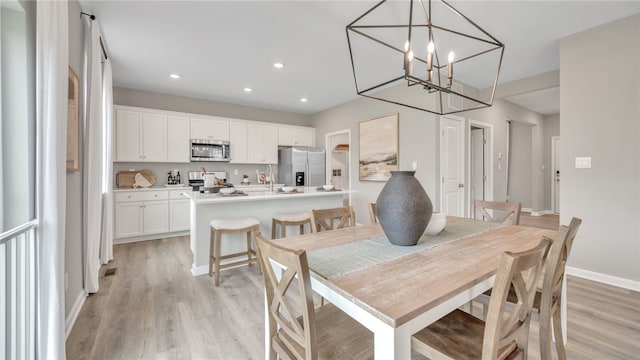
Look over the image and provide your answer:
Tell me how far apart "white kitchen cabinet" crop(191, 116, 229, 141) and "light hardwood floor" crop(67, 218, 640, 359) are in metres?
2.83

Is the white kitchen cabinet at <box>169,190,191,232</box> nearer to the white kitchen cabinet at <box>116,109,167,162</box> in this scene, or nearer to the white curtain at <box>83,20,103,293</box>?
the white kitchen cabinet at <box>116,109,167,162</box>

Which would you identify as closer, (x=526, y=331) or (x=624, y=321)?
(x=526, y=331)

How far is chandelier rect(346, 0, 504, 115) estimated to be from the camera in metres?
2.15

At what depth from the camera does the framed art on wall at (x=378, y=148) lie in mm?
4535

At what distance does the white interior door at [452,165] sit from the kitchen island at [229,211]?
1.95m

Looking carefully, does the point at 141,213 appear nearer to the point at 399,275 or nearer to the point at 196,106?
the point at 196,106

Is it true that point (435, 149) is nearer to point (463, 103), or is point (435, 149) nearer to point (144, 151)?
point (463, 103)

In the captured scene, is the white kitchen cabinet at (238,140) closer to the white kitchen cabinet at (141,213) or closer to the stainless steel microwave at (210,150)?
the stainless steel microwave at (210,150)

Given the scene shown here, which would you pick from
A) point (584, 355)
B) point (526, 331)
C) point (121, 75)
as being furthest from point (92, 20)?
point (584, 355)

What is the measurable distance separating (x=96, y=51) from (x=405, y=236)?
3.27 metres

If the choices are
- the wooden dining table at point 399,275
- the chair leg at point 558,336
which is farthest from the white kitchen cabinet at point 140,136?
the chair leg at point 558,336

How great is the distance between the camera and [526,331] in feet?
3.54

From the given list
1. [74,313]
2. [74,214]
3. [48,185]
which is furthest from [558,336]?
[74,214]

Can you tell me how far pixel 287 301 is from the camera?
1.06 meters
